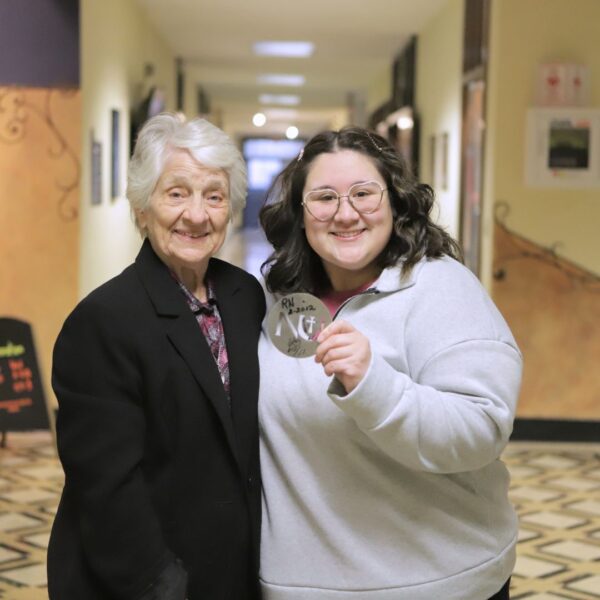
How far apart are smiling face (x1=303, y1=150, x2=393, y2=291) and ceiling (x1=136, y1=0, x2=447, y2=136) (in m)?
7.18

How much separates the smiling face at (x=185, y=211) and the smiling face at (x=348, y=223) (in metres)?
0.19

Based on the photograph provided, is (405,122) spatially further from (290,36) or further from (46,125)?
(46,125)

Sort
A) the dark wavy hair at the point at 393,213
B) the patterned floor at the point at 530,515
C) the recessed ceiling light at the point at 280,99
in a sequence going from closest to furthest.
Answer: the dark wavy hair at the point at 393,213, the patterned floor at the point at 530,515, the recessed ceiling light at the point at 280,99

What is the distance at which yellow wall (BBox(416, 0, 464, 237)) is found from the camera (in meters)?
8.12

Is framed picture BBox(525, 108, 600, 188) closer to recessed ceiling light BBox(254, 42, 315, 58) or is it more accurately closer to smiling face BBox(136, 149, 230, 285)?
smiling face BBox(136, 149, 230, 285)

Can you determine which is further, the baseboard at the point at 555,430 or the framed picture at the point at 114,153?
the framed picture at the point at 114,153

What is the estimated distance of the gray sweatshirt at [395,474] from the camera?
1782 millimetres

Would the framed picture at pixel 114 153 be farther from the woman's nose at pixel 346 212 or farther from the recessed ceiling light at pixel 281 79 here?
the recessed ceiling light at pixel 281 79

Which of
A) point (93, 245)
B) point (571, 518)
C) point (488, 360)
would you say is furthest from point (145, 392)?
point (93, 245)

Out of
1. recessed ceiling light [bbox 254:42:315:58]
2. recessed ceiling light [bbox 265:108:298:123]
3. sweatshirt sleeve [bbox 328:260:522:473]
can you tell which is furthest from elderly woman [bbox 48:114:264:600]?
recessed ceiling light [bbox 265:108:298:123]

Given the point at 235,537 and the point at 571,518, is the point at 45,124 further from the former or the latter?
the point at 235,537

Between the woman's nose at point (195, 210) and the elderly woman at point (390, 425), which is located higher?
the woman's nose at point (195, 210)

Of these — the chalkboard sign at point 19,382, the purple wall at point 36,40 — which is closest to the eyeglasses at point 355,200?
the chalkboard sign at point 19,382

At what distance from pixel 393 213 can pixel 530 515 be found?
11.3ft
